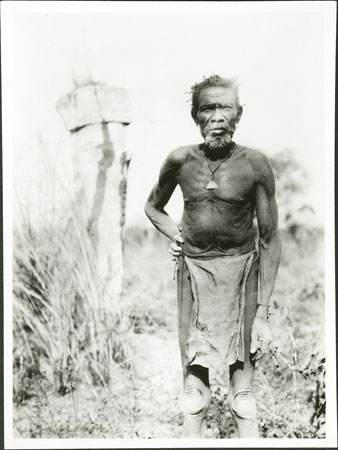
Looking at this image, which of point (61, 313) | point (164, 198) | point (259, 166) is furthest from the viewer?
point (61, 313)

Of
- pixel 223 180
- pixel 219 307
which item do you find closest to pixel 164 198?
pixel 223 180

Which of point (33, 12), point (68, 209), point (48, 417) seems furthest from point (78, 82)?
point (48, 417)

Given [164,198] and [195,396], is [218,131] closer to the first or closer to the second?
[164,198]

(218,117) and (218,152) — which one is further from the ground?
(218,117)

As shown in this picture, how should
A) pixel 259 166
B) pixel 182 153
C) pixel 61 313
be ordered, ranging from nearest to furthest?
pixel 259 166 → pixel 182 153 → pixel 61 313

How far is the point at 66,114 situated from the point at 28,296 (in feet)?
3.33

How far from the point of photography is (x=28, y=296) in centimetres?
372

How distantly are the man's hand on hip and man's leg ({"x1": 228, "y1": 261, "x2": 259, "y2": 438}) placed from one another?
0.9 inches

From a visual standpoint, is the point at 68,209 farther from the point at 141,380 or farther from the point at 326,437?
the point at 326,437

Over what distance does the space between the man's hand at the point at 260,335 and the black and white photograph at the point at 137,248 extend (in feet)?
0.06

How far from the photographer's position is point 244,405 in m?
3.18

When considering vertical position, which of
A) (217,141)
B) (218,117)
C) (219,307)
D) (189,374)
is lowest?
(189,374)

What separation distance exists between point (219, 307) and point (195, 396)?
1.47ft

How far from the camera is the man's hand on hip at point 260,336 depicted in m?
3.14
